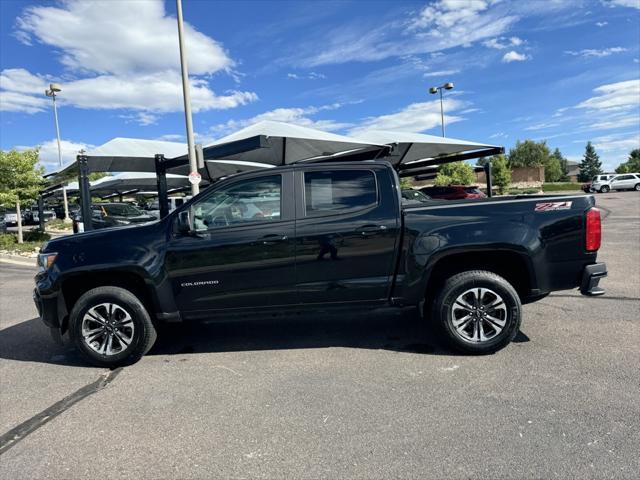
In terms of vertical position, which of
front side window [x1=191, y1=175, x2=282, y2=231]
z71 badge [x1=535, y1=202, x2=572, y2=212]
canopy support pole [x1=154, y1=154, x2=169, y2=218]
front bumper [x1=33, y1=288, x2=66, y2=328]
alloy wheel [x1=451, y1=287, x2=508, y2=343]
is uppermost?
canopy support pole [x1=154, y1=154, x2=169, y2=218]

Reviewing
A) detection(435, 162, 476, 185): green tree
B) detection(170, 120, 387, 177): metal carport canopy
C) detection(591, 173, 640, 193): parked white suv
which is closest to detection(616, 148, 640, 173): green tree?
detection(591, 173, 640, 193): parked white suv

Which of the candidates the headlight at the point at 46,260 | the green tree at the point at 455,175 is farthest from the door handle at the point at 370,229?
the green tree at the point at 455,175

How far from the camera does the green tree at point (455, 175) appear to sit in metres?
36.1

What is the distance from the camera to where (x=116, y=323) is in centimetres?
438

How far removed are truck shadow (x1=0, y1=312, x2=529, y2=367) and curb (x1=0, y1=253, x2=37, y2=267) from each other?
7.80 m

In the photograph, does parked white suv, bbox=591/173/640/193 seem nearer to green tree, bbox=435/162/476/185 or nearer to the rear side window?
green tree, bbox=435/162/476/185

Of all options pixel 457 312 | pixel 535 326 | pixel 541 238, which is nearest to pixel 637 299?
pixel 535 326

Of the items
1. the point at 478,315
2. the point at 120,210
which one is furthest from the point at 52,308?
the point at 120,210

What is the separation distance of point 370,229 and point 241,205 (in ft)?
4.14

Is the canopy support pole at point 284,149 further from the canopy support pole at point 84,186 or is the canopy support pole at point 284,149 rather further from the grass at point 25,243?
the grass at point 25,243

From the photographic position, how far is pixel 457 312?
4250 millimetres

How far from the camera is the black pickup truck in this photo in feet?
13.7

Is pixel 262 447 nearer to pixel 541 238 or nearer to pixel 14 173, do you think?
pixel 541 238

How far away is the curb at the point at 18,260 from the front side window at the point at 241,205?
34.0 ft
